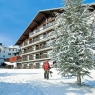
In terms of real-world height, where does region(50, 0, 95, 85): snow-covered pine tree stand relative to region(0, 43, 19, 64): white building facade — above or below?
below

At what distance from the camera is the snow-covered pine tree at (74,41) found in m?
12.5

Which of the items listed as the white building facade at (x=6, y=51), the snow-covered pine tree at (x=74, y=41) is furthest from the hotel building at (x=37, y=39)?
the white building facade at (x=6, y=51)

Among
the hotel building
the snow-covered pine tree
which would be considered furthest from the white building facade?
the snow-covered pine tree

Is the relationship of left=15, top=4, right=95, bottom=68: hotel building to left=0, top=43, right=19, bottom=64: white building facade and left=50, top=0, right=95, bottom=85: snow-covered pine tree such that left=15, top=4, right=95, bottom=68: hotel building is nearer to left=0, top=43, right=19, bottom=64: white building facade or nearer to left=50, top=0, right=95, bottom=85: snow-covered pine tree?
left=50, top=0, right=95, bottom=85: snow-covered pine tree

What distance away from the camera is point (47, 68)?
15.6 m

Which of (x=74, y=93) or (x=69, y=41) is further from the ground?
(x=69, y=41)

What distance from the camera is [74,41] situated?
12680 mm

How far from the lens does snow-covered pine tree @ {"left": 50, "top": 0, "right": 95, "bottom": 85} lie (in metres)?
12.5

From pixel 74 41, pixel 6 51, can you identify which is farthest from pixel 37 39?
pixel 6 51

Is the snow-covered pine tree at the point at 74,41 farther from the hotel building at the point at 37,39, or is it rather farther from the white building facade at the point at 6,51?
the white building facade at the point at 6,51

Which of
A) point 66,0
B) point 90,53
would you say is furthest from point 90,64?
point 66,0

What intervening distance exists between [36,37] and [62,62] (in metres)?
36.4

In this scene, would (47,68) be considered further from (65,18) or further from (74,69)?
(65,18)

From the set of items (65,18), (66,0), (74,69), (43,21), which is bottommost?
(74,69)
